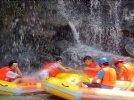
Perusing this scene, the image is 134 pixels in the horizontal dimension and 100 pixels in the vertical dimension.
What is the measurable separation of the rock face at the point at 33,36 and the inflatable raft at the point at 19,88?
3.10m

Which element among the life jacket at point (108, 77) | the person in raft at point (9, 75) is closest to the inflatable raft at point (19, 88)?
the person in raft at point (9, 75)

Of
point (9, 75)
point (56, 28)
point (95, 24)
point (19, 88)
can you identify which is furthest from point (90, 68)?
point (95, 24)

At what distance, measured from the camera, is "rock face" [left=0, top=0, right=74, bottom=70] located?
1158 centimetres

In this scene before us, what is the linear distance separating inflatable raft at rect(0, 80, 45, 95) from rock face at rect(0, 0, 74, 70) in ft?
10.2

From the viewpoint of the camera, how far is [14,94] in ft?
27.1

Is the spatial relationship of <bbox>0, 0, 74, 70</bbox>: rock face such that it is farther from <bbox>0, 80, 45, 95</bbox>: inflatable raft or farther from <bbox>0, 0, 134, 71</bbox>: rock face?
<bbox>0, 80, 45, 95</bbox>: inflatable raft

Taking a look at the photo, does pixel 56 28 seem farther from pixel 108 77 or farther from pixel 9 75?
pixel 108 77

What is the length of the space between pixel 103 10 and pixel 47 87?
6.44m

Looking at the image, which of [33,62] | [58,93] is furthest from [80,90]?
[33,62]

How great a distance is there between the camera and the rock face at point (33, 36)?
456 inches

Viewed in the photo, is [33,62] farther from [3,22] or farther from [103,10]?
[103,10]

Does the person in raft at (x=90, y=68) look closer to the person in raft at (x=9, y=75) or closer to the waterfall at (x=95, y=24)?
the person in raft at (x=9, y=75)

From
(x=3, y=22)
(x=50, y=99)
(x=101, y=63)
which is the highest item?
(x=3, y=22)

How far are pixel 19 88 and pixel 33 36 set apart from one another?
3897 mm
